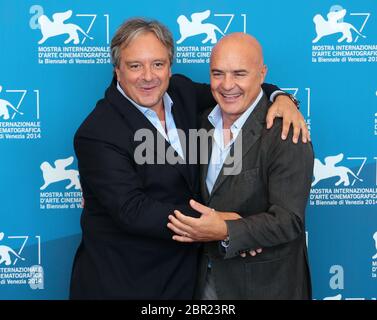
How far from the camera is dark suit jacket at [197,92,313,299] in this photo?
159 centimetres

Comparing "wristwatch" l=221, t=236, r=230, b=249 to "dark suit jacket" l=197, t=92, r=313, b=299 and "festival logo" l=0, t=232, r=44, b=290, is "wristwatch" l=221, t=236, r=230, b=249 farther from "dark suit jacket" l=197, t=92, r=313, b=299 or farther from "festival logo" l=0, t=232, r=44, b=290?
"festival logo" l=0, t=232, r=44, b=290

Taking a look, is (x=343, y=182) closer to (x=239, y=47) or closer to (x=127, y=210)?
(x=239, y=47)

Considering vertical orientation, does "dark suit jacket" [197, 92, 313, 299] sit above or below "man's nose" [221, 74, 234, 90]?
below

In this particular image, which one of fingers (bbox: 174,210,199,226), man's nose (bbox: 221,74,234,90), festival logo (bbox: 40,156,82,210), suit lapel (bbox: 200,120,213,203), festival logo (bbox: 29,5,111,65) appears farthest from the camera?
festival logo (bbox: 40,156,82,210)

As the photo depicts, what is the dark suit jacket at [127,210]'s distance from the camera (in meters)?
1.62

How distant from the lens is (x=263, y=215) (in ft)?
5.23

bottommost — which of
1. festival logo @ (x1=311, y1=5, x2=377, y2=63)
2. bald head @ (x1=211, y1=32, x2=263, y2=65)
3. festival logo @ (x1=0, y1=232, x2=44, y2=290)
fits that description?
festival logo @ (x1=0, y1=232, x2=44, y2=290)

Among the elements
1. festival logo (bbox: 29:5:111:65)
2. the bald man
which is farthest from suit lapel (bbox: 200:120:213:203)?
festival logo (bbox: 29:5:111:65)

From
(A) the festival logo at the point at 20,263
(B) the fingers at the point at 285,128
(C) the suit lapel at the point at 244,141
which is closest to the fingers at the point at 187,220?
(C) the suit lapel at the point at 244,141

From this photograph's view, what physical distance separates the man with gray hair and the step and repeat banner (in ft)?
1.80

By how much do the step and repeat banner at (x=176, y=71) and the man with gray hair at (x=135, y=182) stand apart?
21.6 inches

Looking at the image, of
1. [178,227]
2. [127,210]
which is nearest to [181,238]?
[178,227]

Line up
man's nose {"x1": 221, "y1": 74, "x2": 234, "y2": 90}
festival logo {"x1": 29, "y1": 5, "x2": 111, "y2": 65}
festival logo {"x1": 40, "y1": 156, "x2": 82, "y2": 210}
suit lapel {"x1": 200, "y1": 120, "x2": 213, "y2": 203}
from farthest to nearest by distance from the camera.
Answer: festival logo {"x1": 40, "y1": 156, "x2": 82, "y2": 210}, festival logo {"x1": 29, "y1": 5, "x2": 111, "y2": 65}, suit lapel {"x1": 200, "y1": 120, "x2": 213, "y2": 203}, man's nose {"x1": 221, "y1": 74, "x2": 234, "y2": 90}

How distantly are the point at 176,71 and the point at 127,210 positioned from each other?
0.89m
